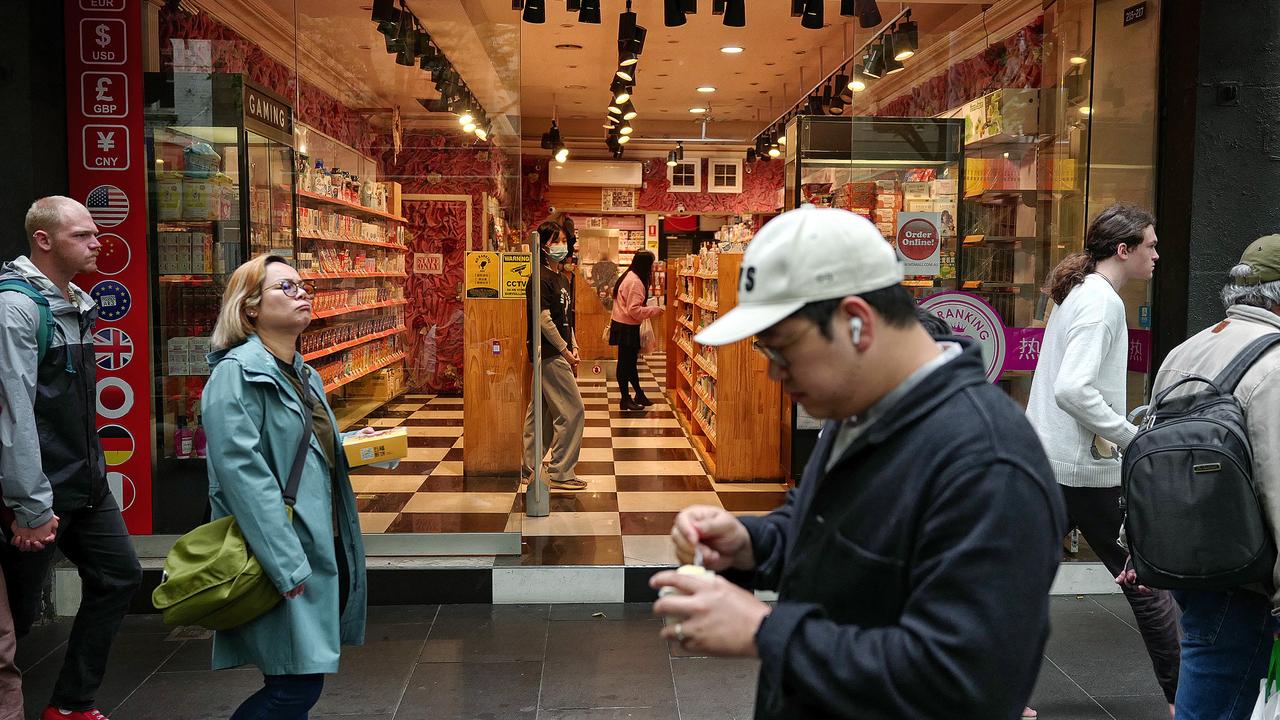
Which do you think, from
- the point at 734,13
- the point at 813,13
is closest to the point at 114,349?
the point at 734,13

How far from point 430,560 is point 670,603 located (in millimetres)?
3659

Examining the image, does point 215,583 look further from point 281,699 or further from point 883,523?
point 883,523

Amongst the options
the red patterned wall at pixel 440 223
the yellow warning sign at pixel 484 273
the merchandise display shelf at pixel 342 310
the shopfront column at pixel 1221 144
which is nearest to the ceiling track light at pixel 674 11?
the red patterned wall at pixel 440 223

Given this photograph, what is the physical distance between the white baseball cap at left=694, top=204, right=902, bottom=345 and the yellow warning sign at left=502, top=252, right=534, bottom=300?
3976mm

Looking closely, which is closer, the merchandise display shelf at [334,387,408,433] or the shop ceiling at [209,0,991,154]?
the shop ceiling at [209,0,991,154]

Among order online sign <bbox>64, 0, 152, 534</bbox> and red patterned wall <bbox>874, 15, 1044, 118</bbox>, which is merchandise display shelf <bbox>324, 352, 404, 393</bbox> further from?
red patterned wall <bbox>874, 15, 1044, 118</bbox>

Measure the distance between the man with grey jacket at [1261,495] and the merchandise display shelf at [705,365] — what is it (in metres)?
4.51

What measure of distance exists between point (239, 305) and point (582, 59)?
8434 millimetres

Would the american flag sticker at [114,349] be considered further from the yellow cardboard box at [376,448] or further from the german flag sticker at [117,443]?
the yellow cardboard box at [376,448]

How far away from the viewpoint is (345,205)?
586 centimetres

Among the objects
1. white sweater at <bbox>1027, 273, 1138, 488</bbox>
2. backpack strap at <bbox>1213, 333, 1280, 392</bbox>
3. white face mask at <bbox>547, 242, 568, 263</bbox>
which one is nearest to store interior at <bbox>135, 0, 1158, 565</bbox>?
white face mask at <bbox>547, 242, 568, 263</bbox>

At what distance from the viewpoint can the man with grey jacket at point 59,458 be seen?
9.20ft

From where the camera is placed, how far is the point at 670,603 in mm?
1157

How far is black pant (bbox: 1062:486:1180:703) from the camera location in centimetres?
306
